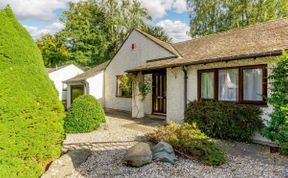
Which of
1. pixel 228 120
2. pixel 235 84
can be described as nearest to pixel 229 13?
pixel 235 84

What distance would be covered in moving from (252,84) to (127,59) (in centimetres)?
1050

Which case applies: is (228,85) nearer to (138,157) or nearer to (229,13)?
(138,157)

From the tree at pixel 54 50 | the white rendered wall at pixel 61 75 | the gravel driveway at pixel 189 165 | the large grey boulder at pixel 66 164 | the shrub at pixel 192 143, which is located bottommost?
the gravel driveway at pixel 189 165

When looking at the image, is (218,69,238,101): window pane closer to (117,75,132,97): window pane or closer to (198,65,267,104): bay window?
(198,65,267,104): bay window

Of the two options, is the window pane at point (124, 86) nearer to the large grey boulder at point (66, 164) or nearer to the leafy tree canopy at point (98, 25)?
the large grey boulder at point (66, 164)

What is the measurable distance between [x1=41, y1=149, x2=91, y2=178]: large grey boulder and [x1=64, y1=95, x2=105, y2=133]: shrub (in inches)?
151

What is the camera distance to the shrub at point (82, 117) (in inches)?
397

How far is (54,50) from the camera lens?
137ft

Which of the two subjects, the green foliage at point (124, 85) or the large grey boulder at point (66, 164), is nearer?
the large grey boulder at point (66, 164)

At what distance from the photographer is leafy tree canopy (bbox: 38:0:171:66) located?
123 ft

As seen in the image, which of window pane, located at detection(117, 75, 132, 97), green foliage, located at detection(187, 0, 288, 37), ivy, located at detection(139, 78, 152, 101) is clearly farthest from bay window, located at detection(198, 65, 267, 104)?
green foliage, located at detection(187, 0, 288, 37)

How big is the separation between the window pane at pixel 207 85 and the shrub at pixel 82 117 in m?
4.65

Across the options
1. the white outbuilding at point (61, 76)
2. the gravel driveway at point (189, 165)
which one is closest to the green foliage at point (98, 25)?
the white outbuilding at point (61, 76)

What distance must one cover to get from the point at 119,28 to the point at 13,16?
32983mm
